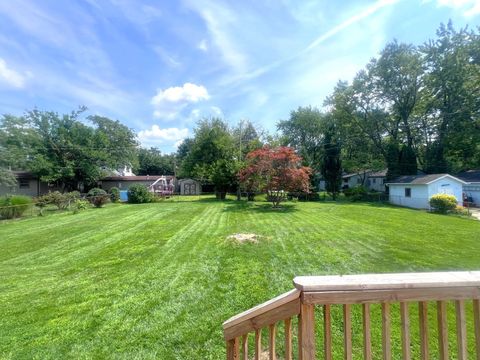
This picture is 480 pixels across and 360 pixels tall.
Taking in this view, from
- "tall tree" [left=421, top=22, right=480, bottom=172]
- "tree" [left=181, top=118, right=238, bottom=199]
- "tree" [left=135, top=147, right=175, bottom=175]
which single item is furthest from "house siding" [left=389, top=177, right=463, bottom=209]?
"tree" [left=135, top=147, right=175, bottom=175]

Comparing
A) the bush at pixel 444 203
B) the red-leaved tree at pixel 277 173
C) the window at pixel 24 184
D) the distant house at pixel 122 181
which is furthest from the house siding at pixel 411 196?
the window at pixel 24 184

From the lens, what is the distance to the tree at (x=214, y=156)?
24484 mm

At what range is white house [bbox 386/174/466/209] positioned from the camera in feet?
62.2

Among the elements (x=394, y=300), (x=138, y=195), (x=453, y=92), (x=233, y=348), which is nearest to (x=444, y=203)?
(x=453, y=92)

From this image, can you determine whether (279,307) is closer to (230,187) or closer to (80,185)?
(230,187)

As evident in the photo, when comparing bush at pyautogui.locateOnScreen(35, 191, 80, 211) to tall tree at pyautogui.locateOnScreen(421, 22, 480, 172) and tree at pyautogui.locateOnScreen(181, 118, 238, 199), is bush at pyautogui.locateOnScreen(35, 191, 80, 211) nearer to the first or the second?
tree at pyautogui.locateOnScreen(181, 118, 238, 199)

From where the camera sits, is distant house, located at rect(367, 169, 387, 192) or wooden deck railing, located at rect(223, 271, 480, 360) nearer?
wooden deck railing, located at rect(223, 271, 480, 360)

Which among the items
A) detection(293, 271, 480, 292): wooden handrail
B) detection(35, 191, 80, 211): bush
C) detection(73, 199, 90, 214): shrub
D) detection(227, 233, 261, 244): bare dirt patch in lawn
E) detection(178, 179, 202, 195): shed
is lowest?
detection(227, 233, 261, 244): bare dirt patch in lawn

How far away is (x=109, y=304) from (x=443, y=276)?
4.45 metres

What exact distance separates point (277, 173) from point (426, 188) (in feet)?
37.8

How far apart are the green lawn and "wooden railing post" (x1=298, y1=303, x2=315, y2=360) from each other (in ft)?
6.59

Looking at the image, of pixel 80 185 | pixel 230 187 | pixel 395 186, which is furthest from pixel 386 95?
pixel 80 185

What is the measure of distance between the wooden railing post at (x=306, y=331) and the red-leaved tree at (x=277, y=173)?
1497 cm

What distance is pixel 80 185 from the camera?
2919cm
